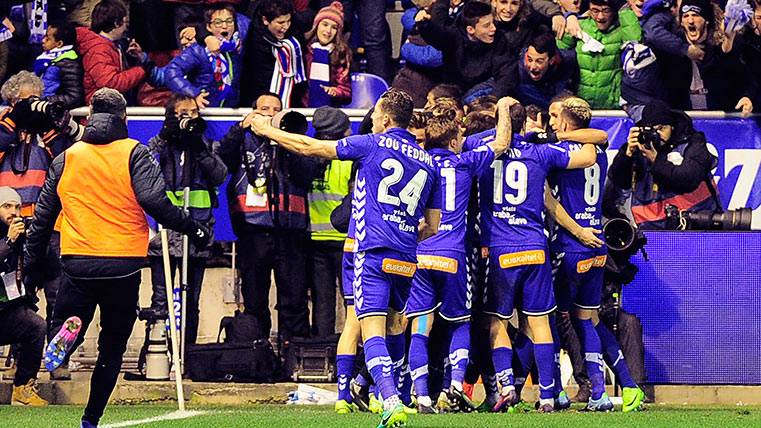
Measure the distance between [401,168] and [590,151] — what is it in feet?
9.08

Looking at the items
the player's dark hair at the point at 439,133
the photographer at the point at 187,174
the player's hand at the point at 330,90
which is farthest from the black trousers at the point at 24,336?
the player's dark hair at the point at 439,133

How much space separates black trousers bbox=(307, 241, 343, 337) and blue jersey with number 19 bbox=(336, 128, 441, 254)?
4466 mm

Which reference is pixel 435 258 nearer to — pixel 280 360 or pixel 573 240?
pixel 573 240

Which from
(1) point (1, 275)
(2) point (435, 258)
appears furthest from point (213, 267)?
(2) point (435, 258)

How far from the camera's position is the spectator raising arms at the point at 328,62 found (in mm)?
17453

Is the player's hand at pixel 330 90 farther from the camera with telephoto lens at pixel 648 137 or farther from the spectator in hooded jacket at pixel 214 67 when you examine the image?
the camera with telephoto lens at pixel 648 137

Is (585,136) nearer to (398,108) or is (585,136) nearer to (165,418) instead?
(398,108)

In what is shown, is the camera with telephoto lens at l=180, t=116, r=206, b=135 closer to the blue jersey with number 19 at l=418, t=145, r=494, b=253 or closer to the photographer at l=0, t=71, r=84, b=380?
the photographer at l=0, t=71, r=84, b=380

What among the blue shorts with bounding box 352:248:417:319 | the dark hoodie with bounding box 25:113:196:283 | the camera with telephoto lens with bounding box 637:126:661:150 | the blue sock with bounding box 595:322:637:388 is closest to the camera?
the dark hoodie with bounding box 25:113:196:283

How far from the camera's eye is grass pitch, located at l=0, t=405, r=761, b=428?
39.9ft

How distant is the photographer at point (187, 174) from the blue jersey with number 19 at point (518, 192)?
3161 mm

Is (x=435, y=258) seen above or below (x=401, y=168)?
below

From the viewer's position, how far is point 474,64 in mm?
17312

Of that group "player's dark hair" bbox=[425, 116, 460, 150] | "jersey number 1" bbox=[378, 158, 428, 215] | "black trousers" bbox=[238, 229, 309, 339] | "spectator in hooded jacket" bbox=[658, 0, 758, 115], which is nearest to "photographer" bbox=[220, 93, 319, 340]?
"black trousers" bbox=[238, 229, 309, 339]
